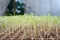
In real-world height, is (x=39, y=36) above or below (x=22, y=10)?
above

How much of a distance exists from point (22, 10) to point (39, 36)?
5.74m

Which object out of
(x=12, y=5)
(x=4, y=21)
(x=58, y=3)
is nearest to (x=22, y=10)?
(x=12, y=5)

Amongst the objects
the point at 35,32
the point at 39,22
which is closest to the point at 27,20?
the point at 39,22

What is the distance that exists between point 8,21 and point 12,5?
223 inches

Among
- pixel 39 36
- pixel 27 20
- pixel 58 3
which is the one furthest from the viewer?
pixel 58 3

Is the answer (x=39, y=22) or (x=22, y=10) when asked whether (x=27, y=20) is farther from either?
(x=22, y=10)

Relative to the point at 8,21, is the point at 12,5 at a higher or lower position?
lower

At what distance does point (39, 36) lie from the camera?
154cm

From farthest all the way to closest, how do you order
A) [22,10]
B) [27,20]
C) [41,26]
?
1. [22,10]
2. [27,20]
3. [41,26]

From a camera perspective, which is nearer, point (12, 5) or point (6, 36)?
point (6, 36)

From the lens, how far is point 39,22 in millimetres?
1762

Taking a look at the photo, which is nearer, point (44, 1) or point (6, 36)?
point (6, 36)

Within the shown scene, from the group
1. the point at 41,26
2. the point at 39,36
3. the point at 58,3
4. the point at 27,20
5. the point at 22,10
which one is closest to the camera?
the point at 39,36

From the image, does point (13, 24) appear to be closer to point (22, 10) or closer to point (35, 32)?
point (35, 32)
